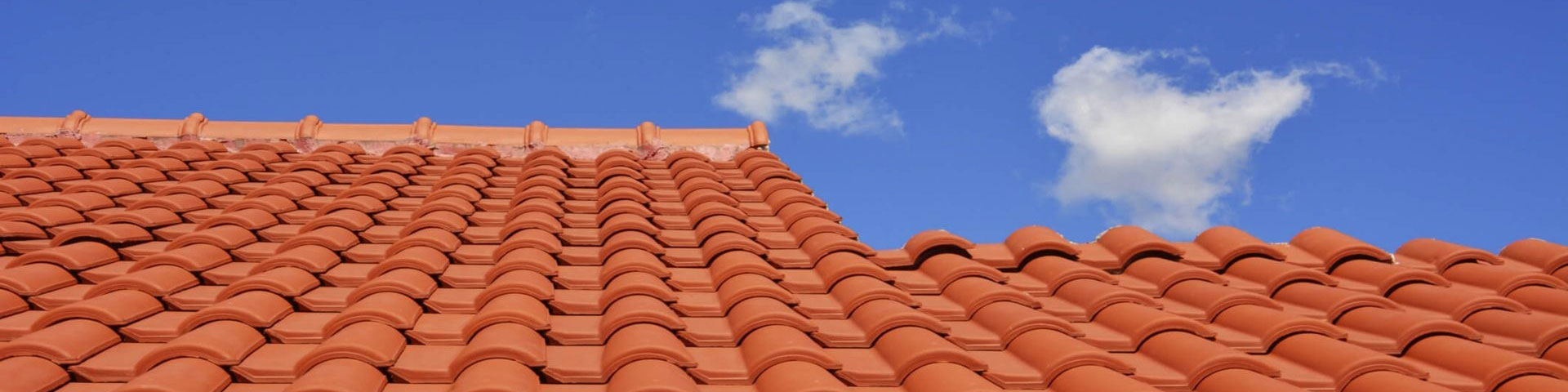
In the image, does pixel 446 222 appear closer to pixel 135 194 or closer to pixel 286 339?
pixel 286 339

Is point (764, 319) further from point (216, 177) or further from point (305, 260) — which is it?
point (216, 177)

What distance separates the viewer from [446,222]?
16.8 ft

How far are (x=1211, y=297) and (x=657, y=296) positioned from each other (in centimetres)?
229

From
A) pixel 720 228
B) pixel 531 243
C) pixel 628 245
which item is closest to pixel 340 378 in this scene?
pixel 531 243

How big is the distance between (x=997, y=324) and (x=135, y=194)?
4.63m

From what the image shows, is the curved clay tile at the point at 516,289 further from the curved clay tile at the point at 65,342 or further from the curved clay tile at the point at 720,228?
the curved clay tile at the point at 65,342

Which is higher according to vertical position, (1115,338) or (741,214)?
(741,214)

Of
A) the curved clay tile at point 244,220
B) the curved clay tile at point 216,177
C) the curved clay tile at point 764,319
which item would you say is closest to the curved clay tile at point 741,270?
the curved clay tile at point 764,319

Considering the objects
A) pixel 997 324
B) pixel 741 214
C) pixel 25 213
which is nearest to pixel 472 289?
pixel 741 214

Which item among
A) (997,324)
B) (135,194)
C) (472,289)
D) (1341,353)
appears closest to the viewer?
(1341,353)

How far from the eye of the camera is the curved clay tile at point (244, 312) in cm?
373

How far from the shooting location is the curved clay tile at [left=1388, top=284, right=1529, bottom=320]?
184 inches

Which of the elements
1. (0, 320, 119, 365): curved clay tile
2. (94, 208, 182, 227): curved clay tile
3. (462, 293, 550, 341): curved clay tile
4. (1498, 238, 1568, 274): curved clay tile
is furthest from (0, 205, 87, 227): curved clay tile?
(1498, 238, 1568, 274): curved clay tile

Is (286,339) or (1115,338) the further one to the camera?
(1115,338)
